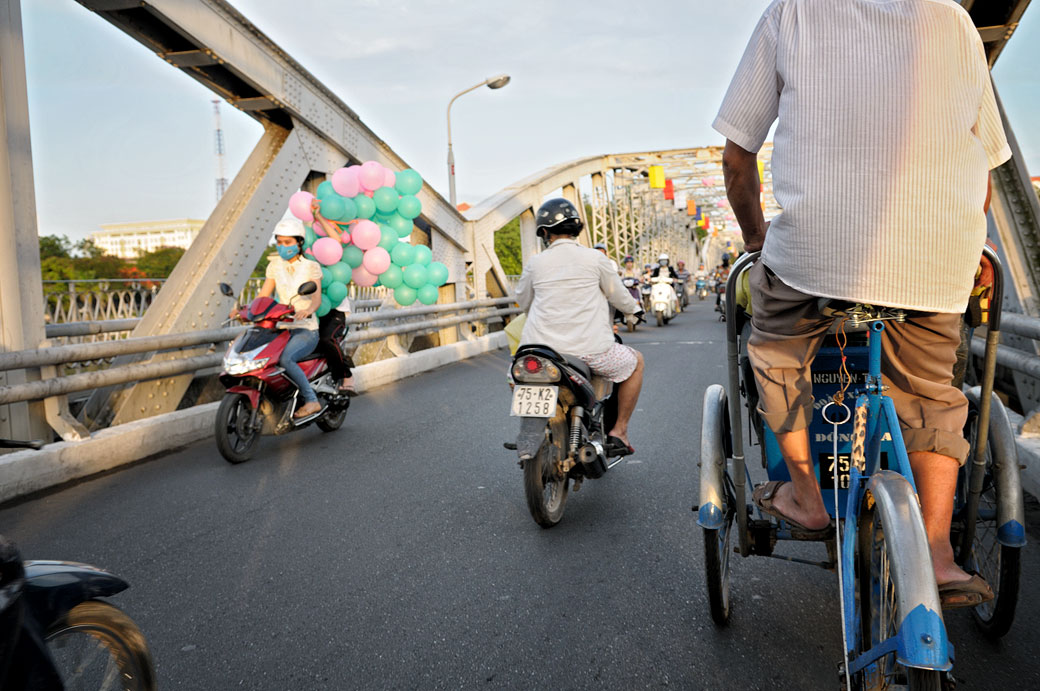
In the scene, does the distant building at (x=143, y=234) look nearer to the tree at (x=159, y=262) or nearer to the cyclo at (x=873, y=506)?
the tree at (x=159, y=262)

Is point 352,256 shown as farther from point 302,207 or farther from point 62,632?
point 62,632

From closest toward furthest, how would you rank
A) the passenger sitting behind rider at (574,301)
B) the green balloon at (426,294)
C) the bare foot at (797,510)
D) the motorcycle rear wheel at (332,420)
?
the bare foot at (797,510)
the passenger sitting behind rider at (574,301)
the motorcycle rear wheel at (332,420)
the green balloon at (426,294)

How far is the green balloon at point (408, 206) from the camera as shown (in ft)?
28.4

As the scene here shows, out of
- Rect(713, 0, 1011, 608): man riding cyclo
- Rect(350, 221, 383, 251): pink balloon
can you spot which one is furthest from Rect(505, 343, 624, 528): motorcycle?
Rect(350, 221, 383, 251): pink balloon

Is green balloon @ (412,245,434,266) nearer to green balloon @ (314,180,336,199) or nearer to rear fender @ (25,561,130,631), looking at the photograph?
green balloon @ (314,180,336,199)

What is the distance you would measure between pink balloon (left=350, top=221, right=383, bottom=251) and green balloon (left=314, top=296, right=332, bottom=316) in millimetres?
950

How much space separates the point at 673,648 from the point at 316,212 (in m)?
6.02

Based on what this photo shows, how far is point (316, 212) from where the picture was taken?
7820mm

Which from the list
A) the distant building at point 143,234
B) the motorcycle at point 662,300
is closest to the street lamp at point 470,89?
the motorcycle at point 662,300

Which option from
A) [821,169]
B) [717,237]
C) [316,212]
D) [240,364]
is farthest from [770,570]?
[717,237]

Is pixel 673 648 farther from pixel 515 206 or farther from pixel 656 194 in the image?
pixel 656 194

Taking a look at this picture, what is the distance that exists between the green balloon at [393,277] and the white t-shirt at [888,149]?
6838 mm

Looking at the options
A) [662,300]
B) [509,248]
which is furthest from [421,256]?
[509,248]

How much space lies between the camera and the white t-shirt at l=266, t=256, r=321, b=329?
21.2ft
